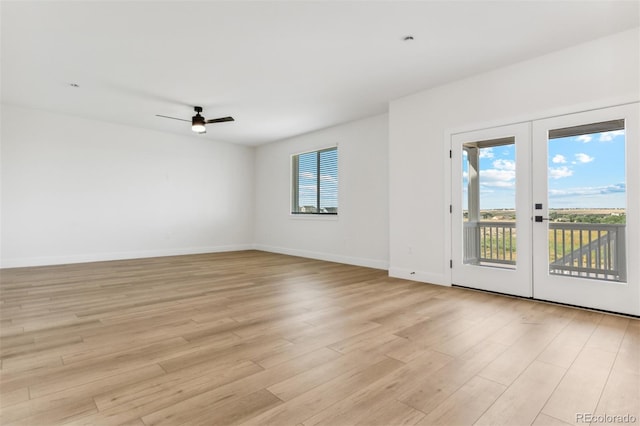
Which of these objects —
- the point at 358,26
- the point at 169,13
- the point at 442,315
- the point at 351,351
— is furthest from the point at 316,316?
the point at 169,13

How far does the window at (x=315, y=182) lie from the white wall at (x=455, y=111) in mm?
1994

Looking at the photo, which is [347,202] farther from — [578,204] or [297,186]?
[578,204]

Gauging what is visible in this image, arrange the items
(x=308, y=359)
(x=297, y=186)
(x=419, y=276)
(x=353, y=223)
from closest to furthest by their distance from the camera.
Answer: (x=308, y=359), (x=419, y=276), (x=353, y=223), (x=297, y=186)

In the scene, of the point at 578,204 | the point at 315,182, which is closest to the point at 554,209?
the point at 578,204

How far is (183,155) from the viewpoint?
24.8 ft

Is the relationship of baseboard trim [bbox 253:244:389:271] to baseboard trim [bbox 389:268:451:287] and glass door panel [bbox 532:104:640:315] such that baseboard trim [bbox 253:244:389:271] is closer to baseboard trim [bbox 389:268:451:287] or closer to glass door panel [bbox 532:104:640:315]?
baseboard trim [bbox 389:268:451:287]

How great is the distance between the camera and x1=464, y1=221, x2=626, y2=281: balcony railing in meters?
3.11

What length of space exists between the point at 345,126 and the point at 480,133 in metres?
2.91

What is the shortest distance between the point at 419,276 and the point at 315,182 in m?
3.46

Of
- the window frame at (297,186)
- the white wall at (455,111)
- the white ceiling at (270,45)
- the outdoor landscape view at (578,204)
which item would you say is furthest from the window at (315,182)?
the outdoor landscape view at (578,204)

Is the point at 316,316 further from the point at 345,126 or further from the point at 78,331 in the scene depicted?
the point at 345,126

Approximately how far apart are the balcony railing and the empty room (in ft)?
0.06

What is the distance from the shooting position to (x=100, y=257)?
21.1 feet

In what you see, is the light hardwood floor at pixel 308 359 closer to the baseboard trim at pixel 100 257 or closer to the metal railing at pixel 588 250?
the metal railing at pixel 588 250
